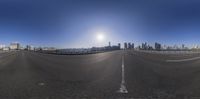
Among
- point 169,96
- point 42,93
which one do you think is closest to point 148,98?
point 169,96

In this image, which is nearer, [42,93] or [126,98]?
[126,98]

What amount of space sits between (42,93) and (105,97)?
202 cm

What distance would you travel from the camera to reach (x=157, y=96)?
8.05 meters

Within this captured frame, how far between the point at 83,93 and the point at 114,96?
1093 mm

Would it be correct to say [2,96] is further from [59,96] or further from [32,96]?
[59,96]

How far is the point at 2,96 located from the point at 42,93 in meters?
1.18

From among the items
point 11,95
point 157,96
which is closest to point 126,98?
point 157,96

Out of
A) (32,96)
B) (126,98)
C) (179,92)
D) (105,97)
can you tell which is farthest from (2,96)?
(179,92)

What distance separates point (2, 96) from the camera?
308 inches

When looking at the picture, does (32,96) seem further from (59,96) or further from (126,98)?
(126,98)

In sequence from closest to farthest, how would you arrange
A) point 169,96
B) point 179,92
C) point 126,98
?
point 126,98, point 169,96, point 179,92

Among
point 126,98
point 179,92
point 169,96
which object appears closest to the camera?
point 126,98

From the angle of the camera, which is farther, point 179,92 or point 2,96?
point 179,92

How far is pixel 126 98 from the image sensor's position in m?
7.57
